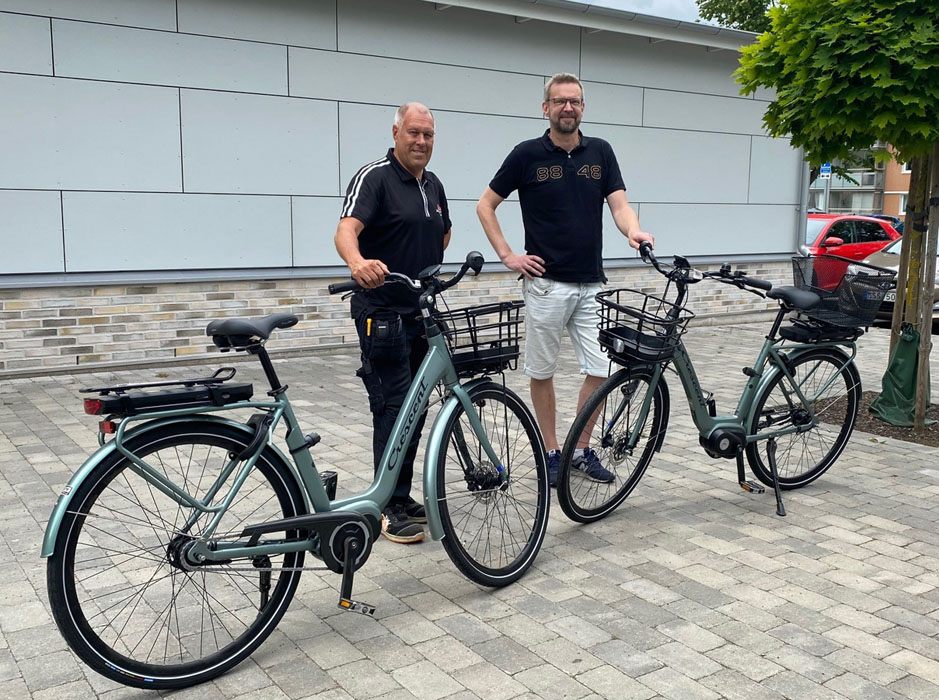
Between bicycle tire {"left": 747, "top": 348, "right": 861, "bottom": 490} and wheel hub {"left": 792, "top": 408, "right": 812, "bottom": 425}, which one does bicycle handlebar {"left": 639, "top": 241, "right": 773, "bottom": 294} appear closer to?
bicycle tire {"left": 747, "top": 348, "right": 861, "bottom": 490}

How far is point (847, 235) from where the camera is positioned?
16766 millimetres

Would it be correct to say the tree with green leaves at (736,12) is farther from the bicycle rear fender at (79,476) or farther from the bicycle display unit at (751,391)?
the bicycle rear fender at (79,476)

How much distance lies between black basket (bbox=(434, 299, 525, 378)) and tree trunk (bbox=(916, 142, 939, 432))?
3.88 metres

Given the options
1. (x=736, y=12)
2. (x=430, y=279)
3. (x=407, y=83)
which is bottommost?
(x=430, y=279)

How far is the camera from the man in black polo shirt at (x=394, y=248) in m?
4.08

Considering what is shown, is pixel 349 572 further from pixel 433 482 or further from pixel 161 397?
pixel 161 397

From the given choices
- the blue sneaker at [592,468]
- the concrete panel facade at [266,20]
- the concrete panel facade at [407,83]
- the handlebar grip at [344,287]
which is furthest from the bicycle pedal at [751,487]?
the concrete panel facade at [266,20]

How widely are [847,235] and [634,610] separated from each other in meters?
14.8

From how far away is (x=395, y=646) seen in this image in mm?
3336

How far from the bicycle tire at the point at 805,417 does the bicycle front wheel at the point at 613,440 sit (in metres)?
0.58

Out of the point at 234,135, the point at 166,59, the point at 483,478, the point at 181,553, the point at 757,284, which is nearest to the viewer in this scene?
the point at 181,553

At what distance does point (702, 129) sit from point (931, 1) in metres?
6.33

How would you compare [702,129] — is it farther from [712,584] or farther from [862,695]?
[862,695]

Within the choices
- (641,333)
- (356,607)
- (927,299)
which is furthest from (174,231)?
(927,299)
